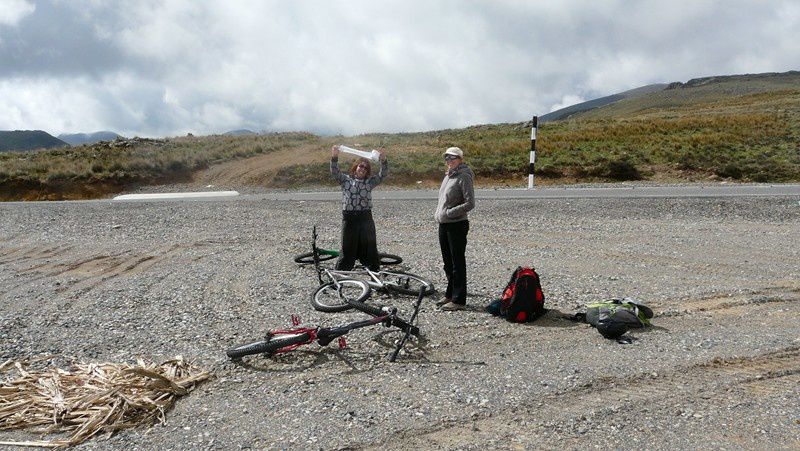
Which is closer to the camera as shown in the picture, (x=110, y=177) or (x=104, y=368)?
(x=104, y=368)

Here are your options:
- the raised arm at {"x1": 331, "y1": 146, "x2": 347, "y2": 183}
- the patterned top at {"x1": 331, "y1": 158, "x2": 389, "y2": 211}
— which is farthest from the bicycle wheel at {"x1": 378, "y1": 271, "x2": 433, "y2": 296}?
the raised arm at {"x1": 331, "y1": 146, "x2": 347, "y2": 183}

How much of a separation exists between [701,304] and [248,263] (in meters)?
6.75

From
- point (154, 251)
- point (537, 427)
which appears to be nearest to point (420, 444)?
point (537, 427)

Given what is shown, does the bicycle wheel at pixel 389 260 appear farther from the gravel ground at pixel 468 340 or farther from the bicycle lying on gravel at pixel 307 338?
the bicycle lying on gravel at pixel 307 338

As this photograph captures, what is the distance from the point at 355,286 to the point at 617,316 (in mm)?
3193

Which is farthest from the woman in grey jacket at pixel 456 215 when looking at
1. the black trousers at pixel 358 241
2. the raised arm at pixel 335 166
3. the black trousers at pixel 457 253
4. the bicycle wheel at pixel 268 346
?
the bicycle wheel at pixel 268 346

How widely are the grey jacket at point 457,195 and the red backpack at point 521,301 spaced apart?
3.17 feet

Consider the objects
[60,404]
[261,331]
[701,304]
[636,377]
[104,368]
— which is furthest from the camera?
[701,304]

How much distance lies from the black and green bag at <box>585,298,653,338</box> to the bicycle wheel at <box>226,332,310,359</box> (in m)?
2.93

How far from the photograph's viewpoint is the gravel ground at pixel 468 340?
3973mm

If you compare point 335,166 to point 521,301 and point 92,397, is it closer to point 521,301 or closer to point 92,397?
point 521,301

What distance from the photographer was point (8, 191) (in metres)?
24.9

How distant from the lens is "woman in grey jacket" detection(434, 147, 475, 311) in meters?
6.43

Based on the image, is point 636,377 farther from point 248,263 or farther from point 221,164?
point 221,164
